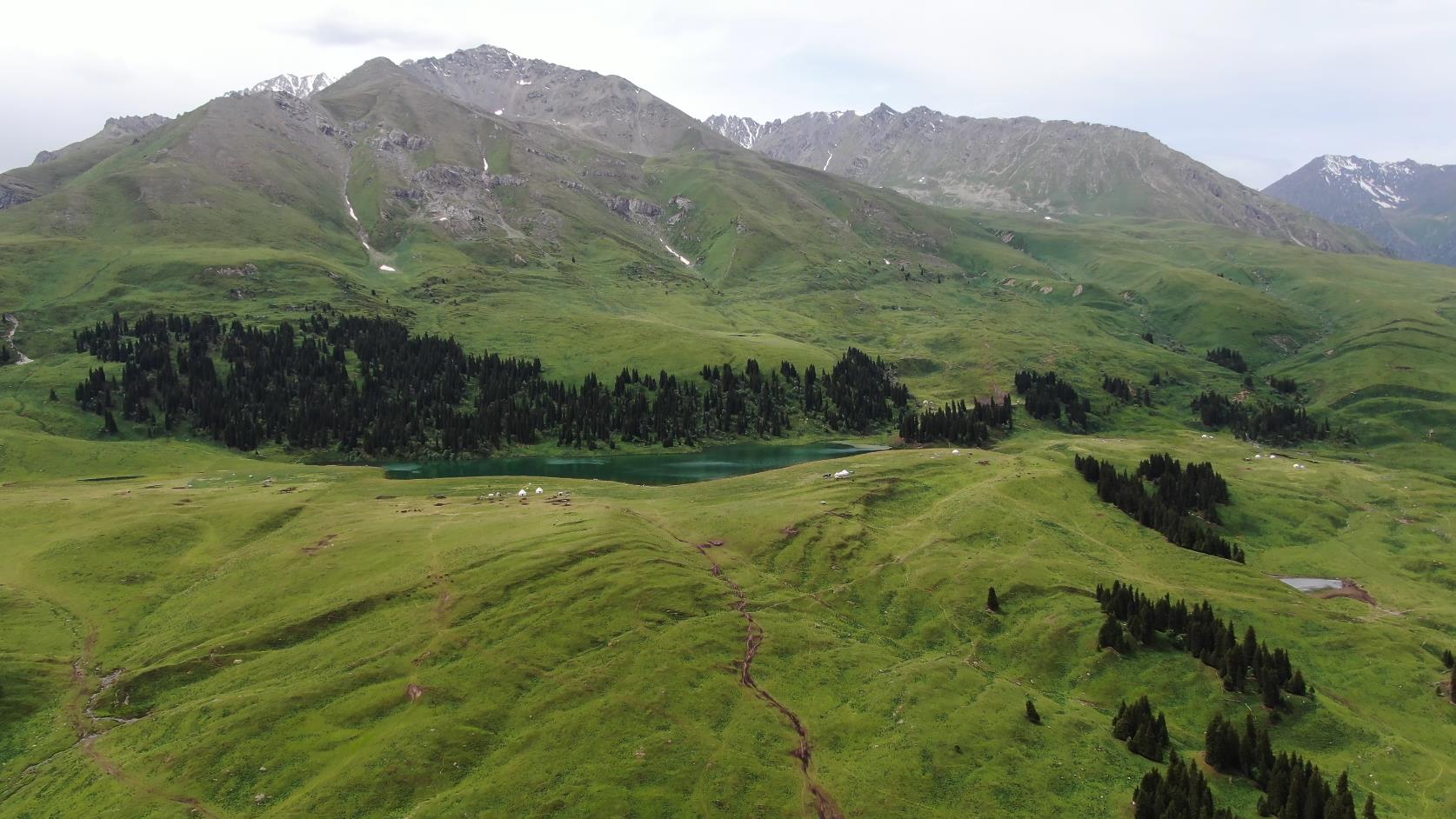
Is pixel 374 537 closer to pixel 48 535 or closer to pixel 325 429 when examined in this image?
pixel 48 535

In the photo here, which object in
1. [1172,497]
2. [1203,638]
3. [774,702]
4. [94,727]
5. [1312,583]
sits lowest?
[94,727]

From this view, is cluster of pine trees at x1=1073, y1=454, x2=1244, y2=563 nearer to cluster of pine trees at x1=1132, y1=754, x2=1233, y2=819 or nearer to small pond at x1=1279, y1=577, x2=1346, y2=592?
small pond at x1=1279, y1=577, x2=1346, y2=592

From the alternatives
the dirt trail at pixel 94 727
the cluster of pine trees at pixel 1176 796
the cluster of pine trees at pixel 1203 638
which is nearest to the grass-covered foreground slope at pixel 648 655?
the dirt trail at pixel 94 727

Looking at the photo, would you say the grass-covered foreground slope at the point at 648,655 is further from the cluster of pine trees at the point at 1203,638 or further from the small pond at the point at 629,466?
the small pond at the point at 629,466

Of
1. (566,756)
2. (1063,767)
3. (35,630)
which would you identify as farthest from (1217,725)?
(35,630)

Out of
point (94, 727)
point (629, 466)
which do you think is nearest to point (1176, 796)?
point (94, 727)

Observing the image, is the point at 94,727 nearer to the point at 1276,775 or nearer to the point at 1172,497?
the point at 1276,775

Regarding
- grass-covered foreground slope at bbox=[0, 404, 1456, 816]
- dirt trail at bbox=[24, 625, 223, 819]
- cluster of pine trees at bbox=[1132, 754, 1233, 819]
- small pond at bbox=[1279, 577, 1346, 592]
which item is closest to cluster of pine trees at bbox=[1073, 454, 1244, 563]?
grass-covered foreground slope at bbox=[0, 404, 1456, 816]
